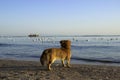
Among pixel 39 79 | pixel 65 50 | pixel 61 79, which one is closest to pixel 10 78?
pixel 39 79

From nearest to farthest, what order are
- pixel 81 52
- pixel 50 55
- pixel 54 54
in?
pixel 50 55 < pixel 54 54 < pixel 81 52

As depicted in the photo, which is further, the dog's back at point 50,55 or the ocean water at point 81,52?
the ocean water at point 81,52

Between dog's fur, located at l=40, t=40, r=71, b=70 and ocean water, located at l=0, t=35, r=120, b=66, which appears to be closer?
dog's fur, located at l=40, t=40, r=71, b=70

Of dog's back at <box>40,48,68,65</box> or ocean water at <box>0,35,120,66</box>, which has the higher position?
dog's back at <box>40,48,68,65</box>

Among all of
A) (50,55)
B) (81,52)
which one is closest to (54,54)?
(50,55)

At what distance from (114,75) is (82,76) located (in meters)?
1.27

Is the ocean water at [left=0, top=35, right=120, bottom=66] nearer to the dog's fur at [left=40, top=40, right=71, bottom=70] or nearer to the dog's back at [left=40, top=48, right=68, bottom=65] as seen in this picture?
the dog's fur at [left=40, top=40, right=71, bottom=70]

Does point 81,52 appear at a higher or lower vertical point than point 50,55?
lower

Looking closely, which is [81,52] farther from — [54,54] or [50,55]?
[50,55]

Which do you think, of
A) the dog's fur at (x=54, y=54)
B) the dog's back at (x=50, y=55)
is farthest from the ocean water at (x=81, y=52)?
the dog's back at (x=50, y=55)

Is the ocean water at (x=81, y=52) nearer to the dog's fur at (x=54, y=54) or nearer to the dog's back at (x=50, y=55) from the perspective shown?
the dog's fur at (x=54, y=54)

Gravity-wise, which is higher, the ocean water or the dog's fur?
the dog's fur

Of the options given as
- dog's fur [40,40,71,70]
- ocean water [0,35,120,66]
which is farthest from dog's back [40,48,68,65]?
ocean water [0,35,120,66]

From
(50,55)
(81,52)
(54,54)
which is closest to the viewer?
(50,55)
